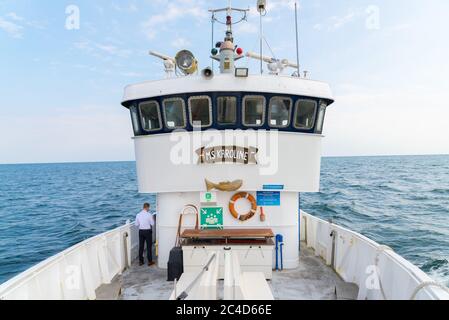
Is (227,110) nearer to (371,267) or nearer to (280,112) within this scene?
(280,112)

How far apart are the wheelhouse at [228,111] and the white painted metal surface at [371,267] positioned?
11.9 ft

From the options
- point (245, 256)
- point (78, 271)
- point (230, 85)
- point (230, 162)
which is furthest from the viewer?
point (230, 162)

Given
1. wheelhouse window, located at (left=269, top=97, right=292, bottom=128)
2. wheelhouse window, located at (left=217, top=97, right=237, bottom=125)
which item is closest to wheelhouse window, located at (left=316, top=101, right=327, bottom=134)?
wheelhouse window, located at (left=269, top=97, right=292, bottom=128)

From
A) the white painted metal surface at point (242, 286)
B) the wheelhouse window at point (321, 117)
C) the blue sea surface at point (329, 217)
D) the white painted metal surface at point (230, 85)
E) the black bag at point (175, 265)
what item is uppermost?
the white painted metal surface at point (230, 85)

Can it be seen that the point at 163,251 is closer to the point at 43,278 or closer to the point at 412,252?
the point at 43,278

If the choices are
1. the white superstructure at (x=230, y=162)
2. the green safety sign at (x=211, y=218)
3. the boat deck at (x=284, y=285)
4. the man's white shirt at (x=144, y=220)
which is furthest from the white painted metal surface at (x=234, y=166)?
the boat deck at (x=284, y=285)

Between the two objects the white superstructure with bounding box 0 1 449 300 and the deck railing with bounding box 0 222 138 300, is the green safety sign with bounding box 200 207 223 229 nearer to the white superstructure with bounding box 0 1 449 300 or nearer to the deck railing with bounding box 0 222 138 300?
the white superstructure with bounding box 0 1 449 300

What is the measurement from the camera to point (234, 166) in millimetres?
8703

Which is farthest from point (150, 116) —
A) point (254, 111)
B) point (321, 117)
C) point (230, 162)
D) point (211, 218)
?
point (321, 117)

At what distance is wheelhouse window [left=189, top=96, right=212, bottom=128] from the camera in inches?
339

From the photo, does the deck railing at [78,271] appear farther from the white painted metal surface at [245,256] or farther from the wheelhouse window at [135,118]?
the wheelhouse window at [135,118]

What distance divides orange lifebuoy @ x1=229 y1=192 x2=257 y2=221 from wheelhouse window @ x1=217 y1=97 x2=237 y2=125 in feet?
7.17

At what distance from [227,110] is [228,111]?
1.6 inches

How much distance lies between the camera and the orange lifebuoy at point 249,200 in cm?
894
